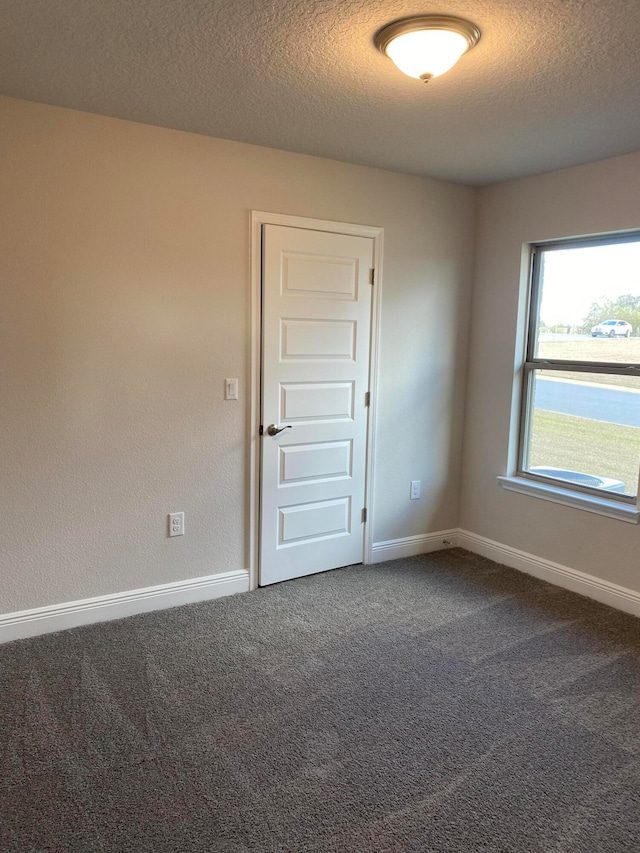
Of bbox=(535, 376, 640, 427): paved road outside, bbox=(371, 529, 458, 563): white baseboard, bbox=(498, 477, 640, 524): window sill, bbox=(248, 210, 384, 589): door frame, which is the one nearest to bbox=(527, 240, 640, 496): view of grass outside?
bbox=(535, 376, 640, 427): paved road outside

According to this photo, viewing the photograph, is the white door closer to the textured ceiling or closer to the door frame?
the door frame

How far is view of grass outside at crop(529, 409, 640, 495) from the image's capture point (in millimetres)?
3441

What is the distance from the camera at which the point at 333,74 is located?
92.2 inches

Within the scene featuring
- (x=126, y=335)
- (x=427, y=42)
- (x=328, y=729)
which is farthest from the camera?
(x=126, y=335)

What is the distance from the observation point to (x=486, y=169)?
3.64 meters

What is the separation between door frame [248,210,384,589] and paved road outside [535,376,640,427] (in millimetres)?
1069

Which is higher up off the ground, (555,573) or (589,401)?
(589,401)

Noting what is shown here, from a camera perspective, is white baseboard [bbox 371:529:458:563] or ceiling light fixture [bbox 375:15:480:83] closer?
ceiling light fixture [bbox 375:15:480:83]

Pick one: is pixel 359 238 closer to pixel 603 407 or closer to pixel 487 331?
pixel 487 331

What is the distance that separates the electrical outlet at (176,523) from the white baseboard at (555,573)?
2056 mm

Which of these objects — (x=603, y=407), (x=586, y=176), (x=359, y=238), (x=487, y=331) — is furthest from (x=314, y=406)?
(x=586, y=176)

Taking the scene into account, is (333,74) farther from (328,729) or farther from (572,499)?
(572,499)

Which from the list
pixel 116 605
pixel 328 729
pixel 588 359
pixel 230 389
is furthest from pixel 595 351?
pixel 116 605

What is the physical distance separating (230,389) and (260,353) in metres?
0.26
